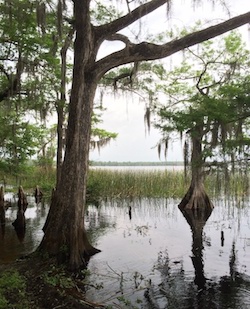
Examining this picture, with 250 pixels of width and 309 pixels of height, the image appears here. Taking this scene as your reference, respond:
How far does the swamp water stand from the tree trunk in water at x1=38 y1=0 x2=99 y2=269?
752mm

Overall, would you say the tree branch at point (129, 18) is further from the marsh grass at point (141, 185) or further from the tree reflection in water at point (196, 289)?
the marsh grass at point (141, 185)

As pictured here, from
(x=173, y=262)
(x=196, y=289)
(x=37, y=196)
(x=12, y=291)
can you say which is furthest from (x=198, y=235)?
(x=37, y=196)

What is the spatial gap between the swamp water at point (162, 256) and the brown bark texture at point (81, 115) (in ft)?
2.57

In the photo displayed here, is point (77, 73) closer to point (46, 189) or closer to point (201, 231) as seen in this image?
point (201, 231)

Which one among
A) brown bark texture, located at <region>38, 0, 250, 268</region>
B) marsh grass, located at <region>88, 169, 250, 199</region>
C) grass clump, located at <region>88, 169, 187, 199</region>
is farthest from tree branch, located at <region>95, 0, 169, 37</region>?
grass clump, located at <region>88, 169, 187, 199</region>

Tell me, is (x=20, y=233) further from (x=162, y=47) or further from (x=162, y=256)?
(x=162, y=47)

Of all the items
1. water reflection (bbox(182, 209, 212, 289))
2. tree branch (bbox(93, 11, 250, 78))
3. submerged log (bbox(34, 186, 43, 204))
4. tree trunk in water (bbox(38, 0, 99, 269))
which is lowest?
water reflection (bbox(182, 209, 212, 289))

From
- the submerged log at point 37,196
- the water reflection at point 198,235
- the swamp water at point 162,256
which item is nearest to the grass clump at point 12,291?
the swamp water at point 162,256

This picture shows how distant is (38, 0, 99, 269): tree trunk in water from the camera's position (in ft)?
22.6

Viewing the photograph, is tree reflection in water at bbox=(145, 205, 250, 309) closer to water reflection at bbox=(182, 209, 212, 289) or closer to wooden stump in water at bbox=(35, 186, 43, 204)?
water reflection at bbox=(182, 209, 212, 289)

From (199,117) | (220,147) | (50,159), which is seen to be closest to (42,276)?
(220,147)

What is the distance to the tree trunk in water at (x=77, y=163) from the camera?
22.6ft

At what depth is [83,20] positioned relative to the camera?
281 inches

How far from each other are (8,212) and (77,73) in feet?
26.9
